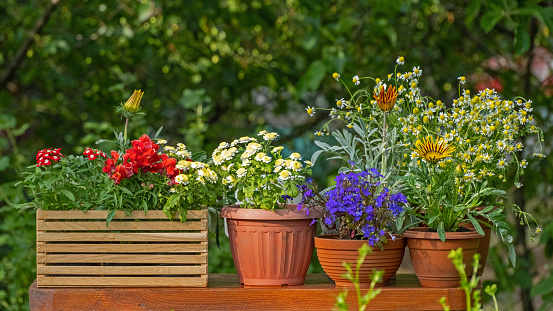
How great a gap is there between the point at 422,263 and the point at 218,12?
2.14 meters

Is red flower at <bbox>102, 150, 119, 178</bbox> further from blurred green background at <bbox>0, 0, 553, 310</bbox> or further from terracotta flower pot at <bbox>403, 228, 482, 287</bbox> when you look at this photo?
blurred green background at <bbox>0, 0, 553, 310</bbox>

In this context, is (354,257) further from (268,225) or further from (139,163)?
(139,163)

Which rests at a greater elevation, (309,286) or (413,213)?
(413,213)

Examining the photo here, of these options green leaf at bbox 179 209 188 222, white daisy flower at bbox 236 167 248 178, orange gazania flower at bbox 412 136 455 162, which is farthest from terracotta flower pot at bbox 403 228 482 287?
green leaf at bbox 179 209 188 222

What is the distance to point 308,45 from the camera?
2.74m

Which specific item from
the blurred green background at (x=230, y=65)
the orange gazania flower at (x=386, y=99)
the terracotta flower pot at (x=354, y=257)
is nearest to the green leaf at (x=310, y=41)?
the blurred green background at (x=230, y=65)

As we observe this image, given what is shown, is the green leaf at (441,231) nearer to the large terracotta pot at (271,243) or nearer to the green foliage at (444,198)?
the green foliage at (444,198)

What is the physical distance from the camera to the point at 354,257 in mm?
1361

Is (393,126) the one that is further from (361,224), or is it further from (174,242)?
(174,242)

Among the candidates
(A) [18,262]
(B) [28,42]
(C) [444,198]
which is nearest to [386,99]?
(C) [444,198]

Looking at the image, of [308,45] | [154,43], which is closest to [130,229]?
[308,45]

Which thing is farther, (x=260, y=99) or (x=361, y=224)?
(x=260, y=99)

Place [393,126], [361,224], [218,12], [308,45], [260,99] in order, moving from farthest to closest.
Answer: [260,99]
[218,12]
[308,45]
[393,126]
[361,224]

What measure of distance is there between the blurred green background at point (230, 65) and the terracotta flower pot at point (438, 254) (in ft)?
5.08
